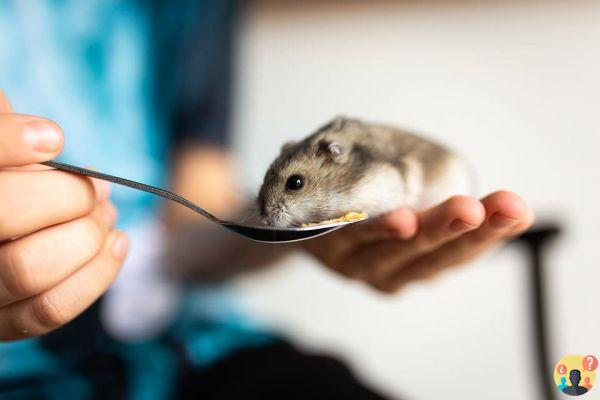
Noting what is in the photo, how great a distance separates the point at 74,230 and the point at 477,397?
1.32 meters

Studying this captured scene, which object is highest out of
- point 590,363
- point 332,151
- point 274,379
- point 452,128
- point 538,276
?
point 452,128

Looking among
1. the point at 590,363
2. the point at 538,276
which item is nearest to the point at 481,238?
the point at 590,363

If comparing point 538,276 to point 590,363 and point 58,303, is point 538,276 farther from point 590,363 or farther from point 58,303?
point 58,303

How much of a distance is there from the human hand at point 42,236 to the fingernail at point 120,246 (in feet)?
0.10


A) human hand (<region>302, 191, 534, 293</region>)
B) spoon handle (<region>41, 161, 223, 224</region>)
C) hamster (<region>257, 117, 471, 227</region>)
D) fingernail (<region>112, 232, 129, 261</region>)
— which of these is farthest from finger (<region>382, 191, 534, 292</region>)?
fingernail (<region>112, 232, 129, 261</region>)

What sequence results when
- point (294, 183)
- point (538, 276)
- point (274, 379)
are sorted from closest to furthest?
1. point (294, 183)
2. point (274, 379)
3. point (538, 276)

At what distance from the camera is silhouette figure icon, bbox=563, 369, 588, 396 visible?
0.85 meters

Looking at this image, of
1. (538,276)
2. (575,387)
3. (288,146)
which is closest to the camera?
(575,387)

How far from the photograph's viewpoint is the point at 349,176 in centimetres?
104

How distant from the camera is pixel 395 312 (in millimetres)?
2832

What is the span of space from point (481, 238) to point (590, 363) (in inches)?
11.4

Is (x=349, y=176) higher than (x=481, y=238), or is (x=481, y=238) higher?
(x=349, y=176)

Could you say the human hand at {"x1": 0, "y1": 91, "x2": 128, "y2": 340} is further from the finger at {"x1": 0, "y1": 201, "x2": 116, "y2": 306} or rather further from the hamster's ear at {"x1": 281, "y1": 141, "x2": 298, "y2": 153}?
the hamster's ear at {"x1": 281, "y1": 141, "x2": 298, "y2": 153}

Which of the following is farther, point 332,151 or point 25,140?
point 332,151
